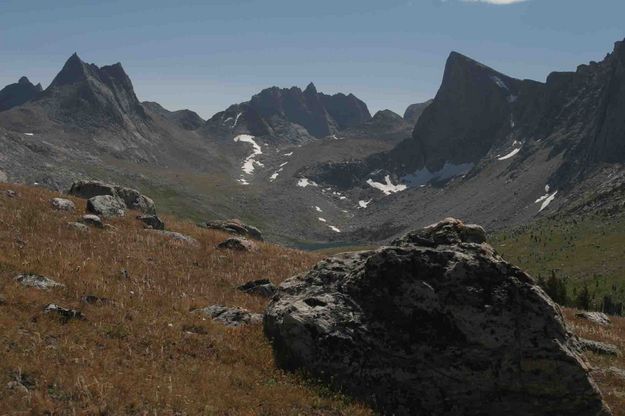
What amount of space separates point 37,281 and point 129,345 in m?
4.36

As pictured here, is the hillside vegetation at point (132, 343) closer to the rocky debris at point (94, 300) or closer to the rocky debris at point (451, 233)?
the rocky debris at point (94, 300)

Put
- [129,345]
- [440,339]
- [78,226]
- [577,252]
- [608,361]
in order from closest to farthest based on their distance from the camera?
[129,345] → [440,339] → [608,361] → [78,226] → [577,252]

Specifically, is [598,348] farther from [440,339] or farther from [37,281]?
[37,281]

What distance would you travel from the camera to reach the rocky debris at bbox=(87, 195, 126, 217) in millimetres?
27906

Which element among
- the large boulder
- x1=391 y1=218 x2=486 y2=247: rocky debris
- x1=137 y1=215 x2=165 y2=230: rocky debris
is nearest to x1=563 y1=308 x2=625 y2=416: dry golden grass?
the large boulder

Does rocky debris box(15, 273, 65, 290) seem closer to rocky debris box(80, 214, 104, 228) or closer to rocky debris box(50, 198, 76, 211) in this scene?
rocky debris box(80, 214, 104, 228)

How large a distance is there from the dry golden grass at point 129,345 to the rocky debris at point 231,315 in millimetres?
638

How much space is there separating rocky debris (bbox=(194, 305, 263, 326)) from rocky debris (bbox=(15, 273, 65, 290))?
13.5ft

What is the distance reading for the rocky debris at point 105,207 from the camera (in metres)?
27.9

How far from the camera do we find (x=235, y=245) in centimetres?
2705

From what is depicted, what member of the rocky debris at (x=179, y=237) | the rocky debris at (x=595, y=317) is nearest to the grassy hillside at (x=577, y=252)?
the rocky debris at (x=595, y=317)

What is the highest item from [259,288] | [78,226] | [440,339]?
[78,226]

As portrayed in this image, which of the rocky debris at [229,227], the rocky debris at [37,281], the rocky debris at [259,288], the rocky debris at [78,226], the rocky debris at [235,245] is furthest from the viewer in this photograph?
the rocky debris at [229,227]

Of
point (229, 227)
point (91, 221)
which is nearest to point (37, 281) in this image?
point (91, 221)
